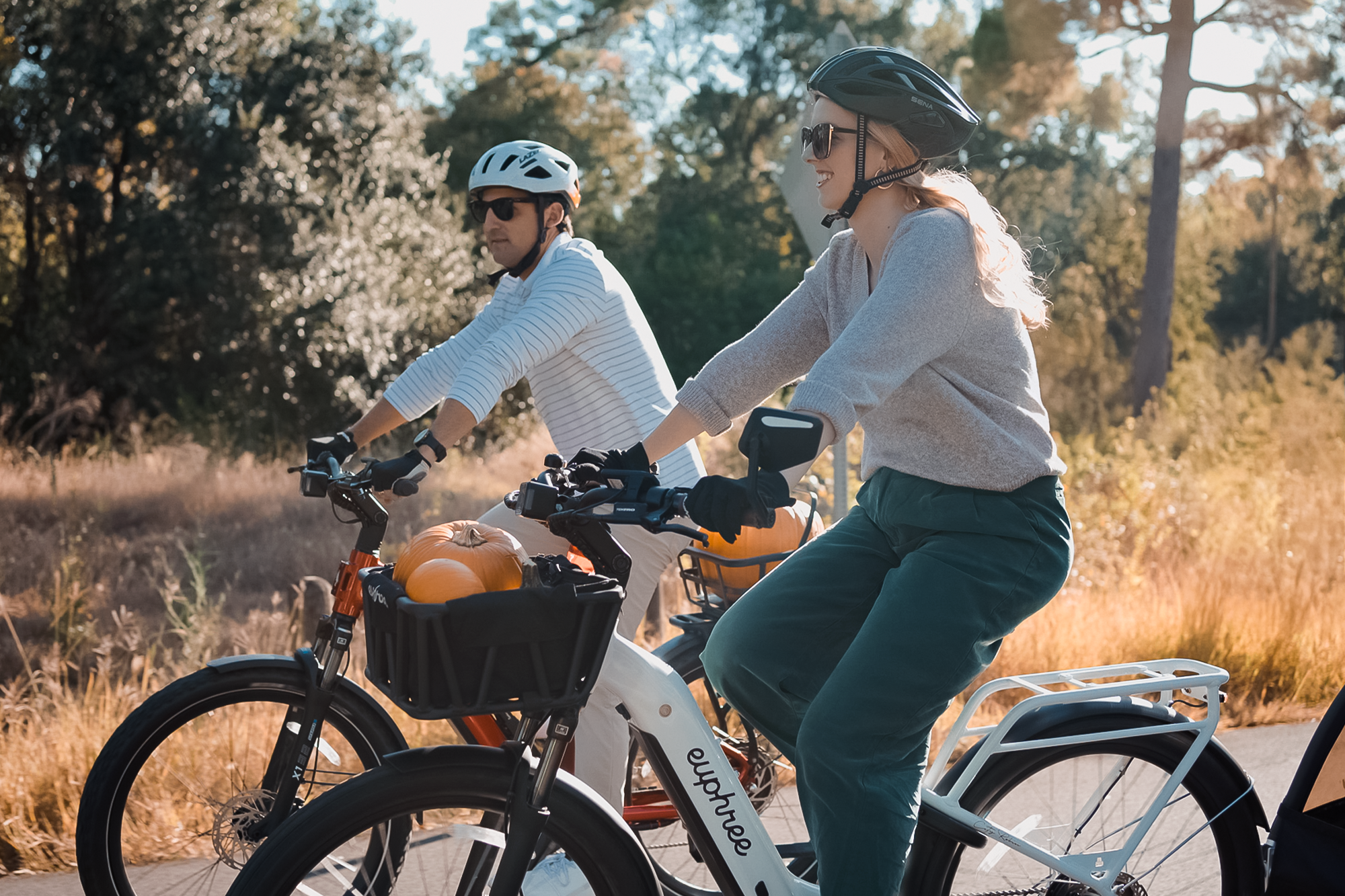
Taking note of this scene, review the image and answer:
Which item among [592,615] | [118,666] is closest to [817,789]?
[592,615]

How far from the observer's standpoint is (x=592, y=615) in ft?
6.49

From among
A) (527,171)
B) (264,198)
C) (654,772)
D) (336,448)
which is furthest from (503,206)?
(264,198)

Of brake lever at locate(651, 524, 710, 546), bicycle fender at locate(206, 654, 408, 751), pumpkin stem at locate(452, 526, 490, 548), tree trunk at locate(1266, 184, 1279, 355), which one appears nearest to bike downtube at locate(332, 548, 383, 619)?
bicycle fender at locate(206, 654, 408, 751)

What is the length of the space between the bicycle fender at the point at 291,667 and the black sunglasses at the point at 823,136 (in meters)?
1.56

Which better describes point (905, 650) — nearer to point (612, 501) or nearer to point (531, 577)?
point (612, 501)

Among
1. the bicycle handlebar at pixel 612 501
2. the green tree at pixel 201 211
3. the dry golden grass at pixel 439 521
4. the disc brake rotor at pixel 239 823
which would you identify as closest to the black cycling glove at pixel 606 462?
the bicycle handlebar at pixel 612 501

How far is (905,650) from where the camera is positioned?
2.26 meters

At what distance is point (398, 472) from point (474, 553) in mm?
646

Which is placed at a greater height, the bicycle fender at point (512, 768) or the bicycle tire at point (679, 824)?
the bicycle fender at point (512, 768)

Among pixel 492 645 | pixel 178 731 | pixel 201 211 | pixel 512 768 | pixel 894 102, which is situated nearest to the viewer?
pixel 492 645

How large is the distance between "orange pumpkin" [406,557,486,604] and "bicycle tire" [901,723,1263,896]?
105cm

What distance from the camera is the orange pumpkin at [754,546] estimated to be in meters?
3.27

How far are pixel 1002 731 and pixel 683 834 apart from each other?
4.52 ft

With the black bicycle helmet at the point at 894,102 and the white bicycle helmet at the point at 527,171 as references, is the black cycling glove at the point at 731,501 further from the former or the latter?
the white bicycle helmet at the point at 527,171
